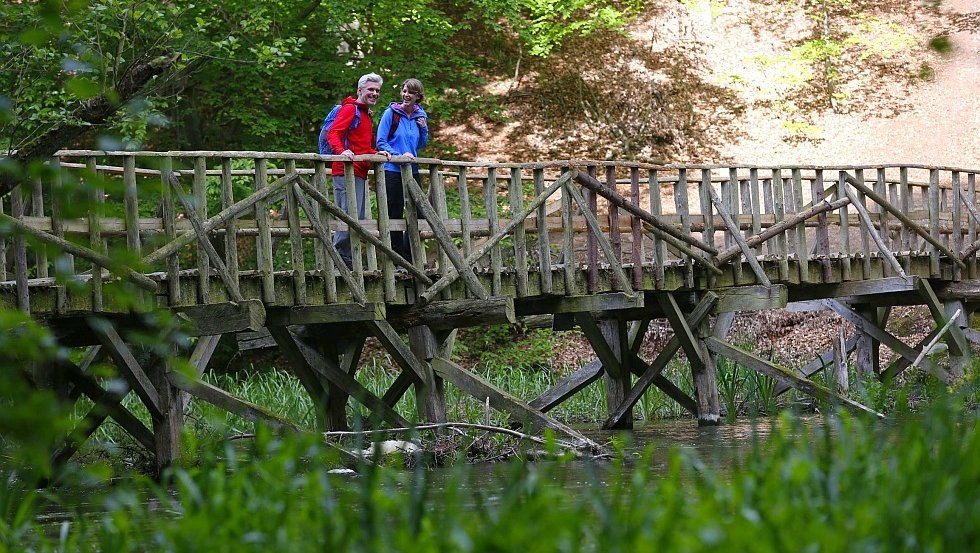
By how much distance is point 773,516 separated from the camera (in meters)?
2.57

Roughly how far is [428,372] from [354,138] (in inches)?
74.6

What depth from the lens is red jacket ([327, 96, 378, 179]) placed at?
1012 cm

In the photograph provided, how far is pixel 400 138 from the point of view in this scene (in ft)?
34.7

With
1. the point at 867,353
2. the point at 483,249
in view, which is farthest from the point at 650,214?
the point at 867,353

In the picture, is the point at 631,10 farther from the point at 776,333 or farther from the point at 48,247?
the point at 48,247

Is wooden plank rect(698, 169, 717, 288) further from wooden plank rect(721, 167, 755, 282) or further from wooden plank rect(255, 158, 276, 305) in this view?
wooden plank rect(255, 158, 276, 305)

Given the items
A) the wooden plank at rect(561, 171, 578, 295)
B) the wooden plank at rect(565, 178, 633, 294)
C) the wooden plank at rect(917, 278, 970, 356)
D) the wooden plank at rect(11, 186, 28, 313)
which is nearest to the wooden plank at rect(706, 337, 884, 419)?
the wooden plank at rect(565, 178, 633, 294)

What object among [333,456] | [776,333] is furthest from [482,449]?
[776,333]

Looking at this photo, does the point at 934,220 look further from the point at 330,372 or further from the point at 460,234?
the point at 330,372

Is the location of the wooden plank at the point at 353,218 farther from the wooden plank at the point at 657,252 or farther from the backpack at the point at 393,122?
the wooden plank at the point at 657,252

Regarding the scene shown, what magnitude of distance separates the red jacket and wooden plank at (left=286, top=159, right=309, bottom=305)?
105 centimetres

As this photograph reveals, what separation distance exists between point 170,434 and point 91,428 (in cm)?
53

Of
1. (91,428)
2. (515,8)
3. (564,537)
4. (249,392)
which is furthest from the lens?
(515,8)

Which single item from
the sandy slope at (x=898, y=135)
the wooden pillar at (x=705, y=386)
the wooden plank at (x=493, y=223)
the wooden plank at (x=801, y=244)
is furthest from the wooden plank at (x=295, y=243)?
the sandy slope at (x=898, y=135)
